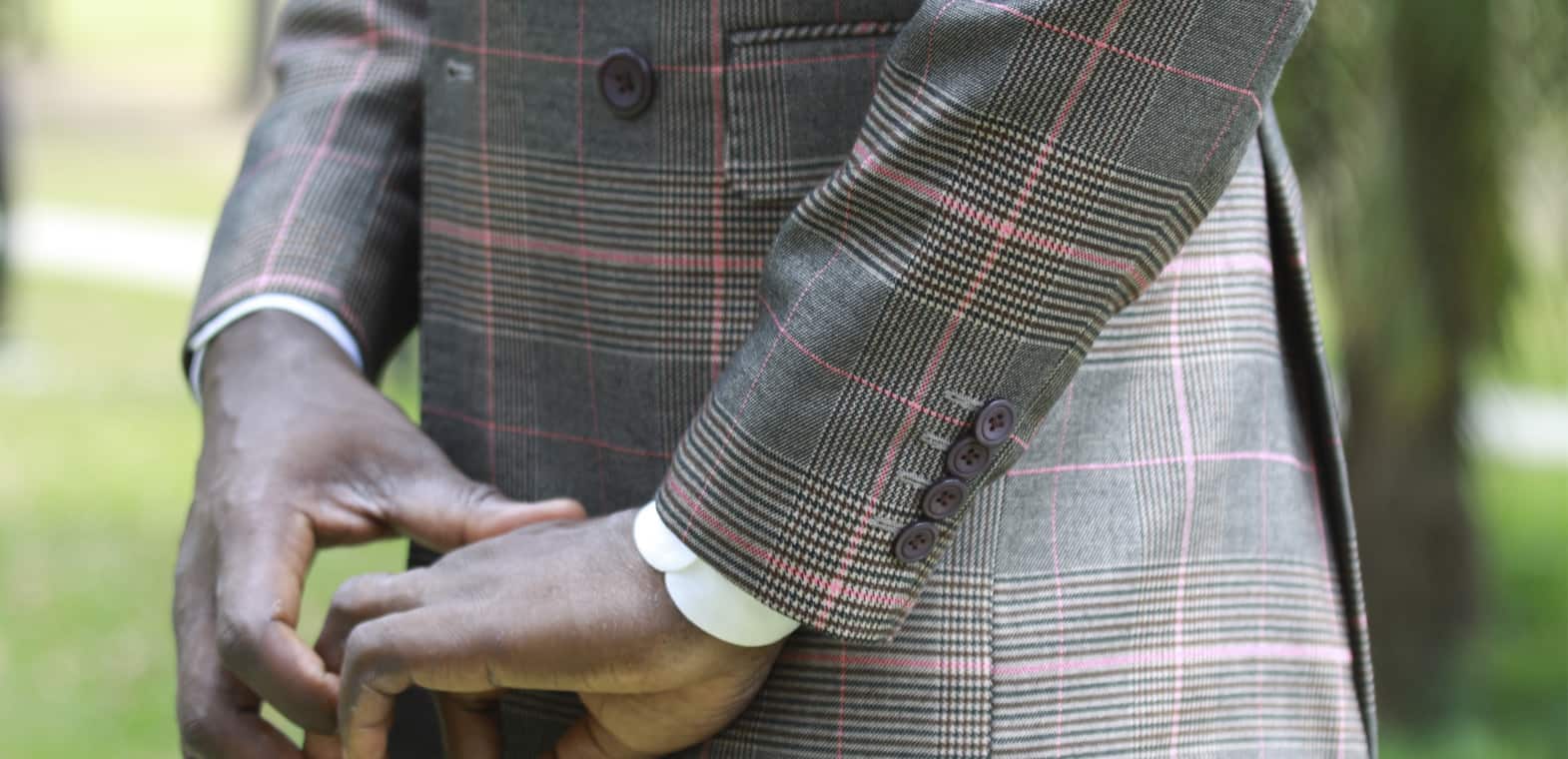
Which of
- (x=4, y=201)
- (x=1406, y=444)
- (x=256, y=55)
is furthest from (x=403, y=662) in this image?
(x=256, y=55)

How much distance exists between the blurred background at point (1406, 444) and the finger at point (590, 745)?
9.61 feet

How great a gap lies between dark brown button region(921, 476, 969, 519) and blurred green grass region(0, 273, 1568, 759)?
3739mm

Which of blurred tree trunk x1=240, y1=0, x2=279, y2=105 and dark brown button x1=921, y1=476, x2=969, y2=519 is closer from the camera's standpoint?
dark brown button x1=921, y1=476, x2=969, y2=519

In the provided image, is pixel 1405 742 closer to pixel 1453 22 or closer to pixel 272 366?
pixel 1453 22

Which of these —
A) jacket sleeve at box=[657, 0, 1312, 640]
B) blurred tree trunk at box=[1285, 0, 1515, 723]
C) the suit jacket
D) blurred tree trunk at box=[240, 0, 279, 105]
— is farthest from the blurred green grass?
blurred tree trunk at box=[240, 0, 279, 105]

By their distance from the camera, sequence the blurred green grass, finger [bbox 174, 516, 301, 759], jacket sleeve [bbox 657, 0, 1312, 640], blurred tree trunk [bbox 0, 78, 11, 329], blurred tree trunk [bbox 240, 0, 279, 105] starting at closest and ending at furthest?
jacket sleeve [bbox 657, 0, 1312, 640] < finger [bbox 174, 516, 301, 759] < the blurred green grass < blurred tree trunk [bbox 0, 78, 11, 329] < blurred tree trunk [bbox 240, 0, 279, 105]

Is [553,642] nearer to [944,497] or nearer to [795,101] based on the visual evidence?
[944,497]

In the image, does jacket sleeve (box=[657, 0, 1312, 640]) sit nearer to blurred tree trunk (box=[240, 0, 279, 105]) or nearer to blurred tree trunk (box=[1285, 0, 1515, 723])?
blurred tree trunk (box=[1285, 0, 1515, 723])

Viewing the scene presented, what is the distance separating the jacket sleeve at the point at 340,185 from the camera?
1574 mm

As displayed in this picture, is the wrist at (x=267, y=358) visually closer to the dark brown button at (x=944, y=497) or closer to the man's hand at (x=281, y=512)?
the man's hand at (x=281, y=512)

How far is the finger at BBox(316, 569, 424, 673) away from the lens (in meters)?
1.26

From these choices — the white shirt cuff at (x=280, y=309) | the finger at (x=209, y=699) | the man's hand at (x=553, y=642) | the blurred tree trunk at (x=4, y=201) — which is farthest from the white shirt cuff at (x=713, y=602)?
the blurred tree trunk at (x=4, y=201)

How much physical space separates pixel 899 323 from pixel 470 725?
1.65ft

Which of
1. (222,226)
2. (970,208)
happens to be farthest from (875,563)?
(222,226)
